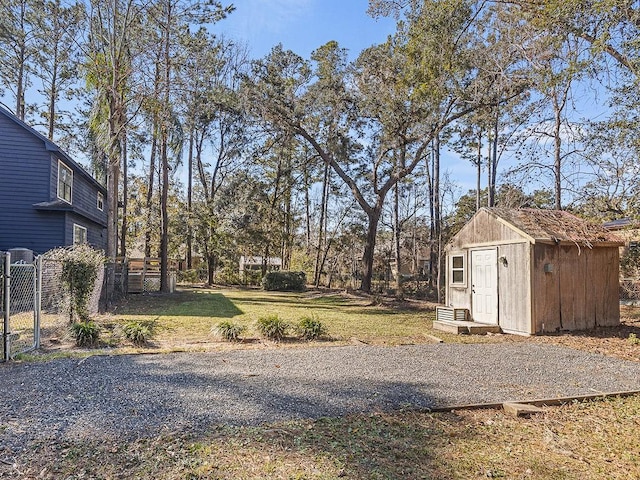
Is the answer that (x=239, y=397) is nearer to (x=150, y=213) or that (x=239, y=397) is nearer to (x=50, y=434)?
(x=50, y=434)

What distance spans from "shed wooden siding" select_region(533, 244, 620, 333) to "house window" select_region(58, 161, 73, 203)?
15464 millimetres

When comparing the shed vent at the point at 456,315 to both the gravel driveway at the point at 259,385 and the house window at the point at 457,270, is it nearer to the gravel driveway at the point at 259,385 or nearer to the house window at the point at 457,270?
the house window at the point at 457,270

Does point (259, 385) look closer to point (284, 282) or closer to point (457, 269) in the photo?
point (457, 269)

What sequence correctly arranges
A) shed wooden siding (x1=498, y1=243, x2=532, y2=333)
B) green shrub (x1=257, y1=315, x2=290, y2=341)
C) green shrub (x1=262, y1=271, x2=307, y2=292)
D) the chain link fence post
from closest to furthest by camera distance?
the chain link fence post, green shrub (x1=257, y1=315, x2=290, y2=341), shed wooden siding (x1=498, y1=243, x2=532, y2=333), green shrub (x1=262, y1=271, x2=307, y2=292)

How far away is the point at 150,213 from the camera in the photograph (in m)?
32.0

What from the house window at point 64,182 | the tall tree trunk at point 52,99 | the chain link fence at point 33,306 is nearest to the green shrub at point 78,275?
the chain link fence at point 33,306

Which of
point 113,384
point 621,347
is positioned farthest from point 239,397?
point 621,347

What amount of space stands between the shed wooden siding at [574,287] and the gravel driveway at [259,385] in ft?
7.34

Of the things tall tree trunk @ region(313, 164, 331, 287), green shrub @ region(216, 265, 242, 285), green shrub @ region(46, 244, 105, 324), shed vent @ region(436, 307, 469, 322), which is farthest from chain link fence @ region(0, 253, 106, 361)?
tall tree trunk @ region(313, 164, 331, 287)

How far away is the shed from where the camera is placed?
31.5 feet

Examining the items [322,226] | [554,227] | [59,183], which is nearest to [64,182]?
[59,183]

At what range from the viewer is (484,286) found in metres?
10.9

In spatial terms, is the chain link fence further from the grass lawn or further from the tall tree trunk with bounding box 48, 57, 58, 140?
the tall tree trunk with bounding box 48, 57, 58, 140

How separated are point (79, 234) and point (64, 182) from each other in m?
2.16
